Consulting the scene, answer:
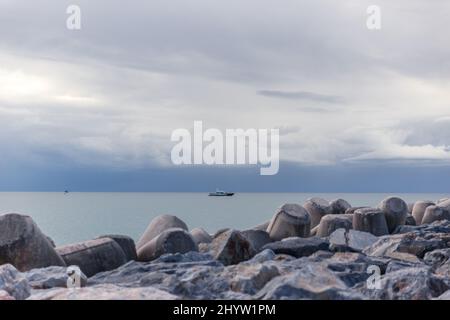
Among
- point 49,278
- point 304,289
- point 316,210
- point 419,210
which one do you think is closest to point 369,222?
point 316,210

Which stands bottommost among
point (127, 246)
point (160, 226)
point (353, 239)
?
point (353, 239)

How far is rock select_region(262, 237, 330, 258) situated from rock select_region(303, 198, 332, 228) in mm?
4321

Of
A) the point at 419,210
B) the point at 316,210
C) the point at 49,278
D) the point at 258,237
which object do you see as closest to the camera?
the point at 49,278

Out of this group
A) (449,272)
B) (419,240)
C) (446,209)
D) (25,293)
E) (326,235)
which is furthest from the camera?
(446,209)

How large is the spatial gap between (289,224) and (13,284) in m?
5.58

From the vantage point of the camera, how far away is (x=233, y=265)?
6496 mm

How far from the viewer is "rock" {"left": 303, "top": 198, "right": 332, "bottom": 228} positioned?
41.7 feet

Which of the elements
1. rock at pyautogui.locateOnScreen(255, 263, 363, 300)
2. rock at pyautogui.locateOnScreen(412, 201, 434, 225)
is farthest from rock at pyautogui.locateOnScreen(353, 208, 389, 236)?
rock at pyautogui.locateOnScreen(255, 263, 363, 300)

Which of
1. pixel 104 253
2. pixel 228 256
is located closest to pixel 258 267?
pixel 228 256

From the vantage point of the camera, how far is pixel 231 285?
551cm

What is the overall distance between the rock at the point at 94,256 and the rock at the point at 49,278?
79cm

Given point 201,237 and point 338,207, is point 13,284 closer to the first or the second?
point 201,237

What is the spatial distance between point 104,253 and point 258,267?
2.45 metres
